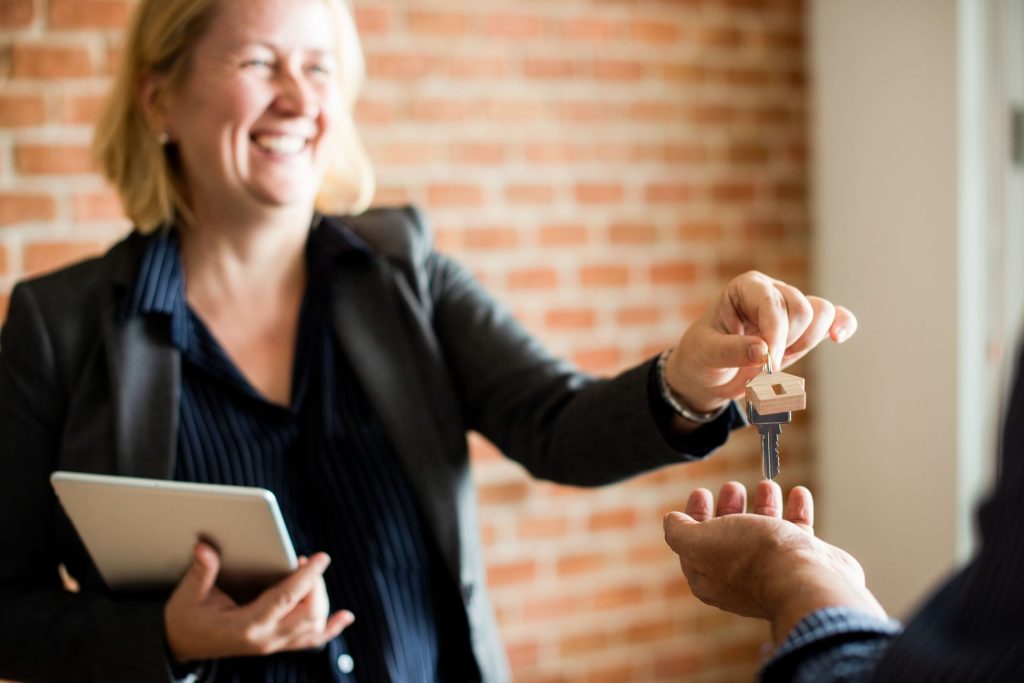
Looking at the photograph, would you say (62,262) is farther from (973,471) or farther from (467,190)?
(973,471)

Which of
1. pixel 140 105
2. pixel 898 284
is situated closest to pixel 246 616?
pixel 140 105

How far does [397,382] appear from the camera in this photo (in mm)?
1426

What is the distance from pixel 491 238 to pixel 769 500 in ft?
5.11

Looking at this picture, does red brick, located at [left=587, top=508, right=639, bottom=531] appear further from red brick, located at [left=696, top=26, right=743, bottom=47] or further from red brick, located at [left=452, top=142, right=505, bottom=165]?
red brick, located at [left=696, top=26, right=743, bottom=47]

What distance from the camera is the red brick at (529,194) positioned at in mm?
2389

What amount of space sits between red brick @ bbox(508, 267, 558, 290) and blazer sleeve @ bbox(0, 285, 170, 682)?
1211 mm

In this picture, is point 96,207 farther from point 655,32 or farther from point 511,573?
point 655,32

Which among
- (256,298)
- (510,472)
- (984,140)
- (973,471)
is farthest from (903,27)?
(256,298)

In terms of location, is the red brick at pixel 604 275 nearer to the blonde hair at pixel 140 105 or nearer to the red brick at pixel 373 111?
the red brick at pixel 373 111

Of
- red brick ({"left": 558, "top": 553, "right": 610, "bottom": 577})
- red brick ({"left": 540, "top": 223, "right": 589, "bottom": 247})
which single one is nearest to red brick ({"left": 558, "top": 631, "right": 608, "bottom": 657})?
red brick ({"left": 558, "top": 553, "right": 610, "bottom": 577})

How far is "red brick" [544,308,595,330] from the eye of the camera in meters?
2.45

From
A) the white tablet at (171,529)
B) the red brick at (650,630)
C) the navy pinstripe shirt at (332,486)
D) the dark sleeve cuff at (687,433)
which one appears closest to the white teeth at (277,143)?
the navy pinstripe shirt at (332,486)

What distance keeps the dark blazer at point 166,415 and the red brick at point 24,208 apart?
0.61 m

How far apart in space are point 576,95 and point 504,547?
108 centimetres
